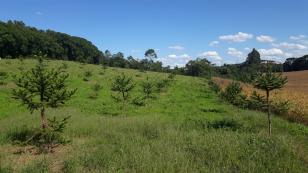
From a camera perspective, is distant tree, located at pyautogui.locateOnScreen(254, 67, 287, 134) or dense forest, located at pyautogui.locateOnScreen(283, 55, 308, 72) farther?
dense forest, located at pyautogui.locateOnScreen(283, 55, 308, 72)

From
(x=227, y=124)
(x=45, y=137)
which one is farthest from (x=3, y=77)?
(x=227, y=124)

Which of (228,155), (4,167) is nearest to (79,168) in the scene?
(4,167)

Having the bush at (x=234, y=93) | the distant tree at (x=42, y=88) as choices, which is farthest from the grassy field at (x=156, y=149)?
the bush at (x=234, y=93)

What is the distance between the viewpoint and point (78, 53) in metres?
97.9

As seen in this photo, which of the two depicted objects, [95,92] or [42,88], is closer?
[42,88]

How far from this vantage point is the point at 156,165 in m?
10.5

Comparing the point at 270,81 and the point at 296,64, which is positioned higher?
the point at 296,64

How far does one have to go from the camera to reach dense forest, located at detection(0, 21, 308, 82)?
225 feet

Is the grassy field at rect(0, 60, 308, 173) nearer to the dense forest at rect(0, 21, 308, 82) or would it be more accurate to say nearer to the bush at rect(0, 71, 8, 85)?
the bush at rect(0, 71, 8, 85)

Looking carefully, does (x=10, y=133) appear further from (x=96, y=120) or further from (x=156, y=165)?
(x=156, y=165)

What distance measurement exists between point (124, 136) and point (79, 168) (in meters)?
4.31

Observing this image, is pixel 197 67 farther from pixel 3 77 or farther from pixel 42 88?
pixel 42 88

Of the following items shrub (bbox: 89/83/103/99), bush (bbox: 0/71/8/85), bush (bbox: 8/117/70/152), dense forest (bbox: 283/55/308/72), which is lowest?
bush (bbox: 8/117/70/152)

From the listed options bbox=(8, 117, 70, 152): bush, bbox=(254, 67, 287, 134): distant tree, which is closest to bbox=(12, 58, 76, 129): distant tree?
bbox=(8, 117, 70, 152): bush
